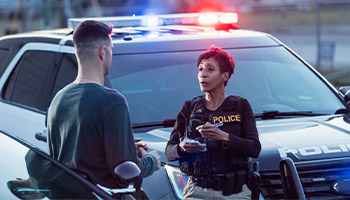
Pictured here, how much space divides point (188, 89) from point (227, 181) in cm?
152

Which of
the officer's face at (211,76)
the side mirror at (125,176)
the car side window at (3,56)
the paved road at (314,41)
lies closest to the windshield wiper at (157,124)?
the officer's face at (211,76)

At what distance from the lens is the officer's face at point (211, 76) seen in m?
3.54

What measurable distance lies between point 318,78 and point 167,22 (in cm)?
158

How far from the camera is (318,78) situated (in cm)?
519

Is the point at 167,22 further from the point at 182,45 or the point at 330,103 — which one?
the point at 330,103

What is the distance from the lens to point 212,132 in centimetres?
329

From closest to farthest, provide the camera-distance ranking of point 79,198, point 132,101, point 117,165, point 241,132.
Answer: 1. point 79,198
2. point 117,165
3. point 241,132
4. point 132,101

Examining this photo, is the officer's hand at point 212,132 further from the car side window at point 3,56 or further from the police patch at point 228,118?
the car side window at point 3,56

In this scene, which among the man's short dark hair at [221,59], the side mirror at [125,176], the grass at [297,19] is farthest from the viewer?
the grass at [297,19]

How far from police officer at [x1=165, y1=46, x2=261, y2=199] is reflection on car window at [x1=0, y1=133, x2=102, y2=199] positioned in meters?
0.75

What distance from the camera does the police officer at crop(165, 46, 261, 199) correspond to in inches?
132

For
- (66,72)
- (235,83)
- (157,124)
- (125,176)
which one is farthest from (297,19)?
(125,176)

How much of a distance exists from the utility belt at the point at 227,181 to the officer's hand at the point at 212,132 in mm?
202

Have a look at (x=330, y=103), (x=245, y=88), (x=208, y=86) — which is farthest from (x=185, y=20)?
(x=208, y=86)
